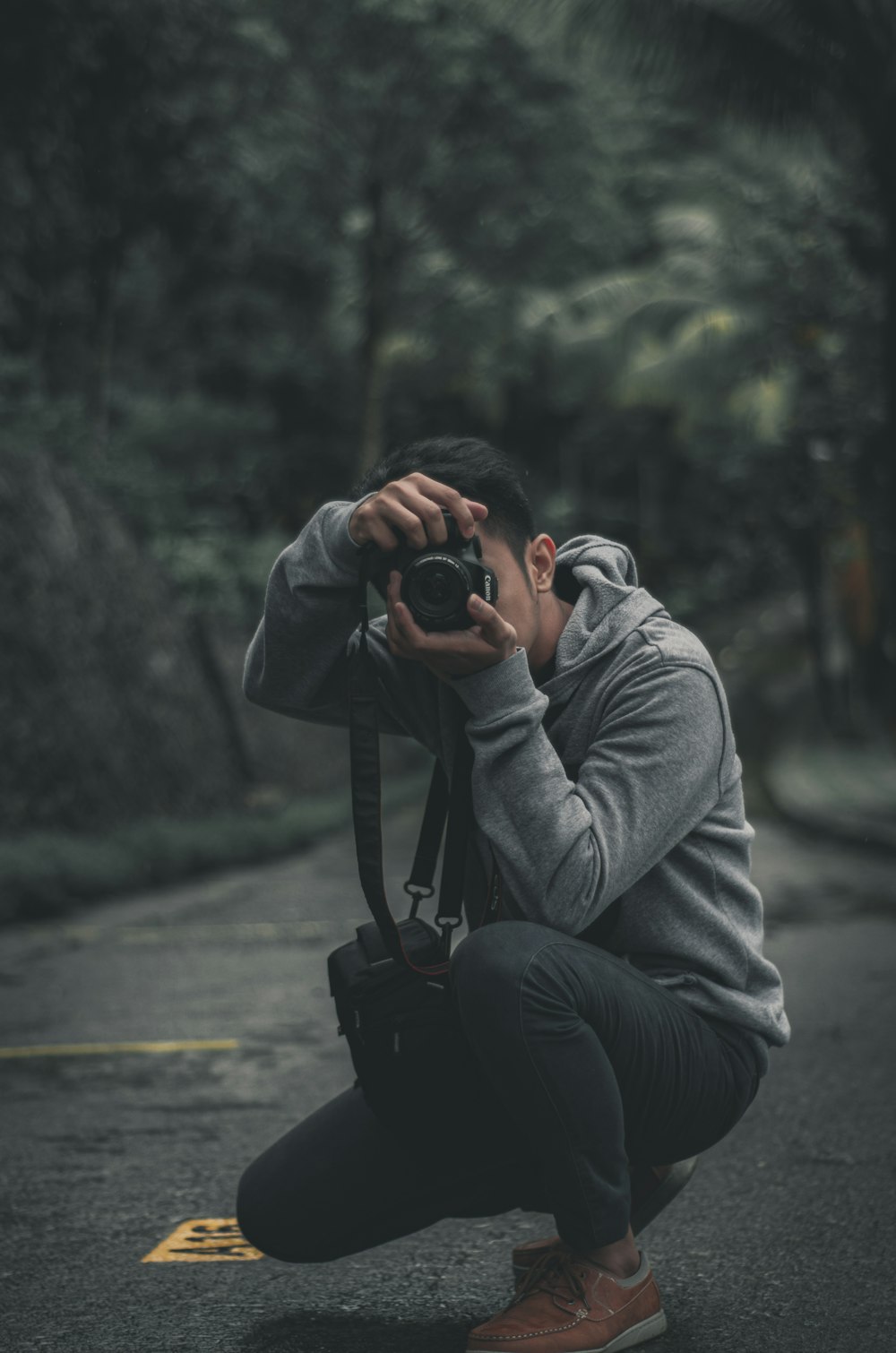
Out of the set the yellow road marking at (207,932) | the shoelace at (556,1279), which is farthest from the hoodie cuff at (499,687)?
the yellow road marking at (207,932)

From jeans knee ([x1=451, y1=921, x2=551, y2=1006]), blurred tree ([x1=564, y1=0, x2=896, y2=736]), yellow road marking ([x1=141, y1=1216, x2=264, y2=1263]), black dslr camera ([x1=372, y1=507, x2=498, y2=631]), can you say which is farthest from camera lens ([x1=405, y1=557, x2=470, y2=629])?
blurred tree ([x1=564, y1=0, x2=896, y2=736])

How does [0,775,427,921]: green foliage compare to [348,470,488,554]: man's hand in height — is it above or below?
below

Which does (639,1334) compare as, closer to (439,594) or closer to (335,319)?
(439,594)

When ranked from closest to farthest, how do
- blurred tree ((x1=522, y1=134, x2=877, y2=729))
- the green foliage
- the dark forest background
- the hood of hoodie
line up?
the hood of hoodie → the green foliage → the dark forest background → blurred tree ((x1=522, y1=134, x2=877, y2=729))

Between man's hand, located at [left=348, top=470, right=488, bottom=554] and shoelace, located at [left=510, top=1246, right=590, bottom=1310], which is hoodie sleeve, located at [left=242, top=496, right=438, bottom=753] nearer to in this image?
man's hand, located at [left=348, top=470, right=488, bottom=554]

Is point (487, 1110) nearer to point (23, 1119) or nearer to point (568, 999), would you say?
point (568, 999)

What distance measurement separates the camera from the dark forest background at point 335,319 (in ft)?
34.4

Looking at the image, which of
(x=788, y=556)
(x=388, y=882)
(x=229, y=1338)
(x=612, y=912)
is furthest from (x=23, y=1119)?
(x=788, y=556)

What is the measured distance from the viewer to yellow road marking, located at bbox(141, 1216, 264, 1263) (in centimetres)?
309

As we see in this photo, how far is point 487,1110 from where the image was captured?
2.66 m

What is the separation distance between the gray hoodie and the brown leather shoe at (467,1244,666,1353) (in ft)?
1.46

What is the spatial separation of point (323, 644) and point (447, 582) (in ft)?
1.83

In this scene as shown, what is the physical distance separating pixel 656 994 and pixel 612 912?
163mm

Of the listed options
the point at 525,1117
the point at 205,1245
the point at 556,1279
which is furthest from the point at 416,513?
the point at 205,1245
